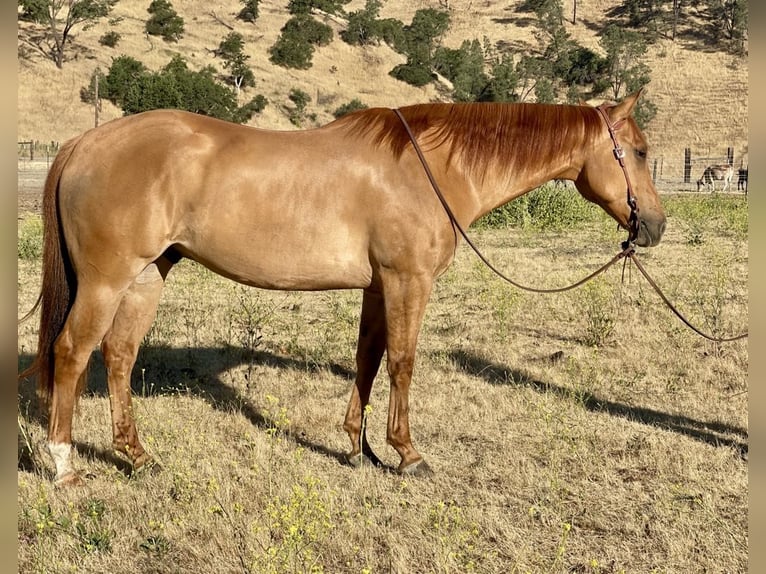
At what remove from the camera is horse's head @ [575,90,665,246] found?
487 centimetres

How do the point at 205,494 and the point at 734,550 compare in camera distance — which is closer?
the point at 734,550

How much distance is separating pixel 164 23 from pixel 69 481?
6333cm

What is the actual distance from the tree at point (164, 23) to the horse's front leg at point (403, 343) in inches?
2468

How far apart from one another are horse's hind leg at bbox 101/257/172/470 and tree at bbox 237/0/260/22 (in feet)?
242

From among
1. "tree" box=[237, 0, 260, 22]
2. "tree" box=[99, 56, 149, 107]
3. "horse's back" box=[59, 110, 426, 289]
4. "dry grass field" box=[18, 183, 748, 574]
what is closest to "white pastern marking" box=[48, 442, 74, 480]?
"dry grass field" box=[18, 183, 748, 574]

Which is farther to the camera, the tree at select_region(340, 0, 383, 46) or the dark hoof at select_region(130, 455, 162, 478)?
the tree at select_region(340, 0, 383, 46)

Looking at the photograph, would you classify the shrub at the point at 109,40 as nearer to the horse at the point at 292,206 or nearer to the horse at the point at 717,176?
the horse at the point at 717,176

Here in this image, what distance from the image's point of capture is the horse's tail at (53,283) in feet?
15.0

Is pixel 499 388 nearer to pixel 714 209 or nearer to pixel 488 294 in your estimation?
pixel 488 294

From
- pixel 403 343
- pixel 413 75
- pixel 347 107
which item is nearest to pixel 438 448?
pixel 403 343

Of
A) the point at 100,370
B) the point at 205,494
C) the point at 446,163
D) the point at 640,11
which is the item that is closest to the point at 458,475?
the point at 205,494

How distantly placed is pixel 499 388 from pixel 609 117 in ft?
8.11

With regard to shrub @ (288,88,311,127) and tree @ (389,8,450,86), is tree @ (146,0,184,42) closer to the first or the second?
shrub @ (288,88,311,127)

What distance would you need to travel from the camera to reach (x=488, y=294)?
376 inches
